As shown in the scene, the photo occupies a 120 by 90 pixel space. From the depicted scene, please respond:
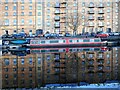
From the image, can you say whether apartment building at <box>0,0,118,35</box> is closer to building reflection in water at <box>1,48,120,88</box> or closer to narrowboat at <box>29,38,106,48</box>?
narrowboat at <box>29,38,106,48</box>

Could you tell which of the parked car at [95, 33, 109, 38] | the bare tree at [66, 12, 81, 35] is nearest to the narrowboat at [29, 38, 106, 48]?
the parked car at [95, 33, 109, 38]

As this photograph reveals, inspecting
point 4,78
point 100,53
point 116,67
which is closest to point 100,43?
point 100,53

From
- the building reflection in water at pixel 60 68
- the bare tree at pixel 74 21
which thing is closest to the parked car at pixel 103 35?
the building reflection in water at pixel 60 68

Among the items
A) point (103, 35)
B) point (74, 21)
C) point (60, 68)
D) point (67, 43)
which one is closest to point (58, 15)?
point (74, 21)

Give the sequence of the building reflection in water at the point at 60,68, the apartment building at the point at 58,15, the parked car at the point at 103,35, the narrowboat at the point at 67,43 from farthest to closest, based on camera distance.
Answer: the narrowboat at the point at 67,43 < the parked car at the point at 103,35 < the apartment building at the point at 58,15 < the building reflection in water at the point at 60,68

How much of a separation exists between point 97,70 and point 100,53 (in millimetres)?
746

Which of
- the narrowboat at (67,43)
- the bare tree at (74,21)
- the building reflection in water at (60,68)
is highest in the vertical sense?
the bare tree at (74,21)

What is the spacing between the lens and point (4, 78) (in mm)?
3412

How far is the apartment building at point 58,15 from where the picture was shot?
4129 mm

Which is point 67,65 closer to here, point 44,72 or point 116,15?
point 44,72

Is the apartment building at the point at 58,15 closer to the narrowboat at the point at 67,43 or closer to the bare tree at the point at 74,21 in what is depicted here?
the bare tree at the point at 74,21

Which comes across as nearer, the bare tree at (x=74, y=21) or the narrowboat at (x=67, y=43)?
the bare tree at (x=74, y=21)

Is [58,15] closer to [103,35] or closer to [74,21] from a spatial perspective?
[74,21]

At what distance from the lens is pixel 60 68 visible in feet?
13.4
